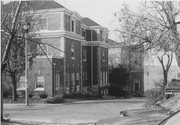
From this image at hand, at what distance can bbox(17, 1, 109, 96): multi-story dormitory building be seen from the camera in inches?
1458

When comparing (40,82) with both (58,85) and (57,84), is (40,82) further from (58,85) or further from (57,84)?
(58,85)

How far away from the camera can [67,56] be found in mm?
41844

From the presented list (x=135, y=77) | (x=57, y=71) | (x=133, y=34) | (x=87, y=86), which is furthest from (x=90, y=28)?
(x=133, y=34)

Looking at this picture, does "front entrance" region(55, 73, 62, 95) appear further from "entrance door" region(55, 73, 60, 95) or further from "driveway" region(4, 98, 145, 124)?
"driveway" region(4, 98, 145, 124)

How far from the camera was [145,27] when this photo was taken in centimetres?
2322

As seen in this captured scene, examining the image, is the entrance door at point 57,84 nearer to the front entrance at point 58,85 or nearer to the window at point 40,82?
the front entrance at point 58,85

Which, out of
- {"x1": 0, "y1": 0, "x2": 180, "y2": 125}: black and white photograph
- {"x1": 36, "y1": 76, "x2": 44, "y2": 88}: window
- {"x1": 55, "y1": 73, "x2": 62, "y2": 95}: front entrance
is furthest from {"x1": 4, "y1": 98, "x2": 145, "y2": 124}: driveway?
{"x1": 55, "y1": 73, "x2": 62, "y2": 95}: front entrance

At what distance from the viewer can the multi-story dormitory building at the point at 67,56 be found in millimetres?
37031

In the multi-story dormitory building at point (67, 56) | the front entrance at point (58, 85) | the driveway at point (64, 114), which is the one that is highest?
the multi-story dormitory building at point (67, 56)

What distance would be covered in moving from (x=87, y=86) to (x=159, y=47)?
28.1m

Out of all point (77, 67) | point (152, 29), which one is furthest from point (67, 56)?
point (152, 29)

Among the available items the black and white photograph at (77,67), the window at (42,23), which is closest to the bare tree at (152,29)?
the black and white photograph at (77,67)

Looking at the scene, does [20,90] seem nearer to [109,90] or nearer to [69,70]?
[69,70]

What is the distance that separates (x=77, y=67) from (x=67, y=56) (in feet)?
13.3
